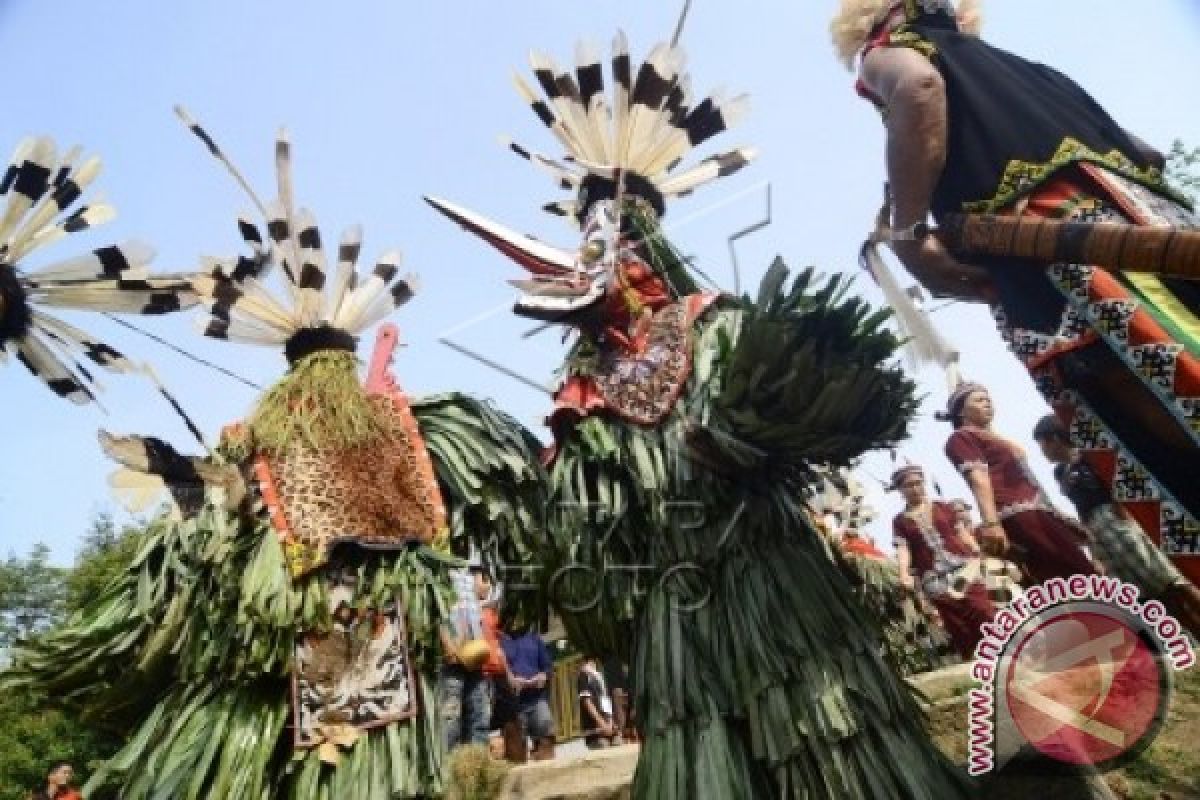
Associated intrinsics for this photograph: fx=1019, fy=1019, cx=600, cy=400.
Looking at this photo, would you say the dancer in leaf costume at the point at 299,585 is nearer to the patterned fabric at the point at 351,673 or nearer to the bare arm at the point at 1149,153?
the patterned fabric at the point at 351,673

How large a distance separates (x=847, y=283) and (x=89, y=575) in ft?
51.2

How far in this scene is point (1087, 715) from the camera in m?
2.72

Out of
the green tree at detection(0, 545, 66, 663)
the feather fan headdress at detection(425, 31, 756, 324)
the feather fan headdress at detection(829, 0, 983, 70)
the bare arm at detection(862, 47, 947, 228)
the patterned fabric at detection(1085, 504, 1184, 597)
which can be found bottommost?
the patterned fabric at detection(1085, 504, 1184, 597)

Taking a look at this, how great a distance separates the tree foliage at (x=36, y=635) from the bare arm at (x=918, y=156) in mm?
2592

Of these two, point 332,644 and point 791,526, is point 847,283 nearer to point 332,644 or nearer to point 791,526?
point 791,526

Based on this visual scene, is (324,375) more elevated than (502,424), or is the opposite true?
(324,375)

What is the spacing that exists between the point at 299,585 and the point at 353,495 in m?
0.32

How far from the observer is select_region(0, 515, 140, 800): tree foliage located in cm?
340

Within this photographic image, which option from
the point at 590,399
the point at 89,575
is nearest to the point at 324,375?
the point at 590,399

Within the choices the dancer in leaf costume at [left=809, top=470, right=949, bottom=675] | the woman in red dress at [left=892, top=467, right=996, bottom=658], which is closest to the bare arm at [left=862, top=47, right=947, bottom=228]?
the dancer in leaf costume at [left=809, top=470, right=949, bottom=675]

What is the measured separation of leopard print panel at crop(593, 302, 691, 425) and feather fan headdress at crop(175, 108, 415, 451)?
798 millimetres

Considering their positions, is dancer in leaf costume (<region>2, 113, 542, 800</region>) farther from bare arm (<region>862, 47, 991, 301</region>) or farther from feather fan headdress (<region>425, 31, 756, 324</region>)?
bare arm (<region>862, 47, 991, 301</region>)

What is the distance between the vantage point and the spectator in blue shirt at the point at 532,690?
18.5ft

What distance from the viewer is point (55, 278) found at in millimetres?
3100
